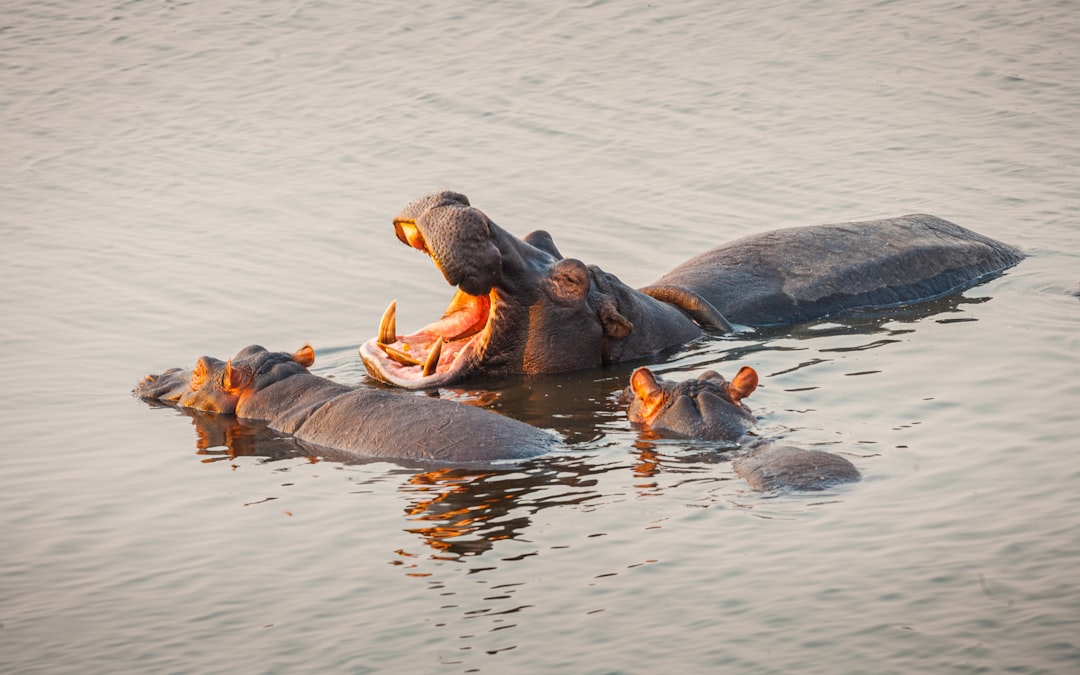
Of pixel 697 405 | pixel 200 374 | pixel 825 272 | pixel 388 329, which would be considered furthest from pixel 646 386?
pixel 825 272

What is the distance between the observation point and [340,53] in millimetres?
24625

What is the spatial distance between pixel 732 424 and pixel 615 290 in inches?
96.5

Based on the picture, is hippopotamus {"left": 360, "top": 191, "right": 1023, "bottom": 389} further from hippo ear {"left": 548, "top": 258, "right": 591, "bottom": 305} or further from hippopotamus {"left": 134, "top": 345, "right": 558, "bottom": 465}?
hippopotamus {"left": 134, "top": 345, "right": 558, "bottom": 465}

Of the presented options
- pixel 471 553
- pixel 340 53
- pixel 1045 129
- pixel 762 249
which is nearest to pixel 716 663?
pixel 471 553

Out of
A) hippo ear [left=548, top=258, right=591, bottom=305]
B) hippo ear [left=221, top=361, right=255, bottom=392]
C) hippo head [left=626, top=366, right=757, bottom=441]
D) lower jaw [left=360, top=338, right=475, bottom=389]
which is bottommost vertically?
lower jaw [left=360, top=338, right=475, bottom=389]

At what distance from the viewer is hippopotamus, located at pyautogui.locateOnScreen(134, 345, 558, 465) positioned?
28.7ft

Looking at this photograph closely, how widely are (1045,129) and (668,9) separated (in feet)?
27.4

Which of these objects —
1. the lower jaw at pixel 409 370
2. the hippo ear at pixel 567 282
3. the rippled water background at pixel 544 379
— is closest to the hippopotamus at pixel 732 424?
the rippled water background at pixel 544 379

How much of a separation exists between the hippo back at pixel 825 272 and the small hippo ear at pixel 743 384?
2.86 meters

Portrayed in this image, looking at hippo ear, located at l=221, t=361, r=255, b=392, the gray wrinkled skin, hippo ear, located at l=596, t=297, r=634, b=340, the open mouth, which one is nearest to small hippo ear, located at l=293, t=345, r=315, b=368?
hippo ear, located at l=221, t=361, r=255, b=392

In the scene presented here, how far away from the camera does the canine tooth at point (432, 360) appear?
10.8 m

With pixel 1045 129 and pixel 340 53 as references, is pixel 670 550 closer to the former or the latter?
pixel 1045 129

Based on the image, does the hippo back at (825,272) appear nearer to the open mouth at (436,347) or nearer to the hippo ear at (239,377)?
the open mouth at (436,347)

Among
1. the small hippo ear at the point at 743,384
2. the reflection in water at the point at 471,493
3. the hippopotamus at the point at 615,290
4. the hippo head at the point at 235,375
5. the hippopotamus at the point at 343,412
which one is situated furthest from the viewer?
the hippopotamus at the point at 615,290
